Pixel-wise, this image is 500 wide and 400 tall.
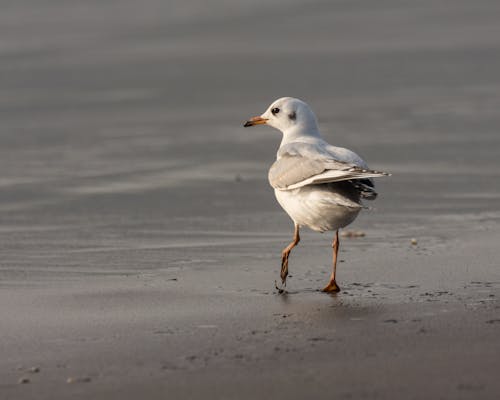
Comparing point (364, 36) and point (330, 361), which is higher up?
point (364, 36)

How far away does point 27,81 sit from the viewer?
15.6 m

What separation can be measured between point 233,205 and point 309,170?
9.20 ft

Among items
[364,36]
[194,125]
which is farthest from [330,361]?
[364,36]

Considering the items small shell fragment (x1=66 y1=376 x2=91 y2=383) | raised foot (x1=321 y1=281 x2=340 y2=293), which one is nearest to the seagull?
raised foot (x1=321 y1=281 x2=340 y2=293)

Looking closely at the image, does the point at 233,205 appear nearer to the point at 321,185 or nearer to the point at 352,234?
the point at 352,234

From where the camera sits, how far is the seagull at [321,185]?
269 inches

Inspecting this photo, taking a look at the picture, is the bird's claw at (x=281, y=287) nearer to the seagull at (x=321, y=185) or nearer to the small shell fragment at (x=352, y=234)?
the seagull at (x=321, y=185)

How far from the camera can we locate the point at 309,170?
707 cm

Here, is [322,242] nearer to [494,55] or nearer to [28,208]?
[28,208]

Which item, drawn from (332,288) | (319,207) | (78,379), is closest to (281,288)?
(332,288)

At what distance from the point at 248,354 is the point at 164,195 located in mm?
5035

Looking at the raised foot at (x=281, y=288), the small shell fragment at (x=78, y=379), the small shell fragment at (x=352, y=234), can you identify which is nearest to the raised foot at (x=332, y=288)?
the raised foot at (x=281, y=288)

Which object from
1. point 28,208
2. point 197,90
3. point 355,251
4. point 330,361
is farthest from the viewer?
point 197,90

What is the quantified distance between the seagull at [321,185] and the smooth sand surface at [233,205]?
1.11ft
